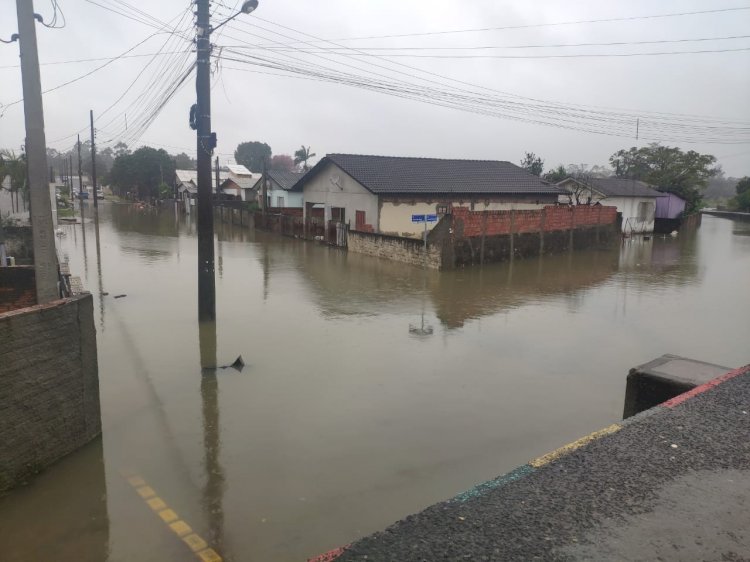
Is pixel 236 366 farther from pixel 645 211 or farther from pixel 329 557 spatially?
pixel 645 211

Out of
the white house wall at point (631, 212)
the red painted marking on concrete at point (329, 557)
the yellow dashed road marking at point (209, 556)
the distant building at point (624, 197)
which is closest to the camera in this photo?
the red painted marking on concrete at point (329, 557)

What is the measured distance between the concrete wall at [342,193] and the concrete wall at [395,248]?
1.77 m

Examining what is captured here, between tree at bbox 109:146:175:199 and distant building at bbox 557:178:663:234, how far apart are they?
158 ft

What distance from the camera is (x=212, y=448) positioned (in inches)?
258

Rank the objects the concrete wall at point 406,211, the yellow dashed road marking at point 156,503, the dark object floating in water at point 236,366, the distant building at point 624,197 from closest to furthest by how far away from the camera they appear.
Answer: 1. the yellow dashed road marking at point 156,503
2. the dark object floating in water at point 236,366
3. the concrete wall at point 406,211
4. the distant building at point 624,197

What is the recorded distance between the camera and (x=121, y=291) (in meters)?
15.2

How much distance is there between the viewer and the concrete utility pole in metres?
6.30

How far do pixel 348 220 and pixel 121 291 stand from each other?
14002mm

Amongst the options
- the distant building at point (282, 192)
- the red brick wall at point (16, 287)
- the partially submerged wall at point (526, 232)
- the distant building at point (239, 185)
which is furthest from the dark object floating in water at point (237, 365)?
the distant building at point (239, 185)

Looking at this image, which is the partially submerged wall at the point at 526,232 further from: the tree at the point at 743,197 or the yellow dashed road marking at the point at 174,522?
the tree at the point at 743,197

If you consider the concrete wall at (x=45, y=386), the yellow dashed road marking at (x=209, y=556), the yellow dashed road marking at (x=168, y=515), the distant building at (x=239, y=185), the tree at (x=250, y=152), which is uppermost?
the tree at (x=250, y=152)

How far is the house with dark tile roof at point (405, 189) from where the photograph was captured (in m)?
25.8

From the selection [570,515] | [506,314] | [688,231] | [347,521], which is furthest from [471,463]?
[688,231]

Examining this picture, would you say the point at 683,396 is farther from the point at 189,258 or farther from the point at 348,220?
the point at 348,220
